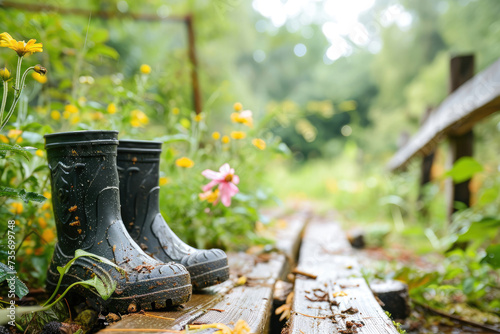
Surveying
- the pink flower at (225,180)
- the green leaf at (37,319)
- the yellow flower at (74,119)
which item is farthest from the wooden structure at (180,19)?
the green leaf at (37,319)

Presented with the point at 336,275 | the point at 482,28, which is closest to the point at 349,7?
the point at 336,275

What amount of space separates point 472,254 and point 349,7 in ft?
5.48

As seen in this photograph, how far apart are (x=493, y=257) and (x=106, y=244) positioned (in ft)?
4.27

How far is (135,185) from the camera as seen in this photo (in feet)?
3.74

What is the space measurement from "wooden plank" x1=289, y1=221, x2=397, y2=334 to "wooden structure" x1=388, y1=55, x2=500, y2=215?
3.28 feet

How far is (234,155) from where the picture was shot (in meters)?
1.80

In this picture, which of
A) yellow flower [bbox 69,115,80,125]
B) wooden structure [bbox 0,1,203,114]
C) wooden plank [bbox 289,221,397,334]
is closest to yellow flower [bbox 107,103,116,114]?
yellow flower [bbox 69,115,80,125]

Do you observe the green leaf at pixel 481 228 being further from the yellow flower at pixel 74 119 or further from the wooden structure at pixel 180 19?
the wooden structure at pixel 180 19

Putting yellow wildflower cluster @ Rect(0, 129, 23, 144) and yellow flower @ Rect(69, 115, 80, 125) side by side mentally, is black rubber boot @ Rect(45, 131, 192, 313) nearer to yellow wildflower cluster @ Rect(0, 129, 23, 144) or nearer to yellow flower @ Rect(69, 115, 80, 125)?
yellow wildflower cluster @ Rect(0, 129, 23, 144)

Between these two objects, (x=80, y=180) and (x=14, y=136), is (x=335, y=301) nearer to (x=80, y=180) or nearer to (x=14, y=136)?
(x=80, y=180)

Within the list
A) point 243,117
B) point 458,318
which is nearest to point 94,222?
point 243,117

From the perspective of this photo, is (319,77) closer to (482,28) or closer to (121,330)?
(482,28)

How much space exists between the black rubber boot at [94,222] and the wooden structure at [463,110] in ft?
5.13

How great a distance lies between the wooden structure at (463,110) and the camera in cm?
167
